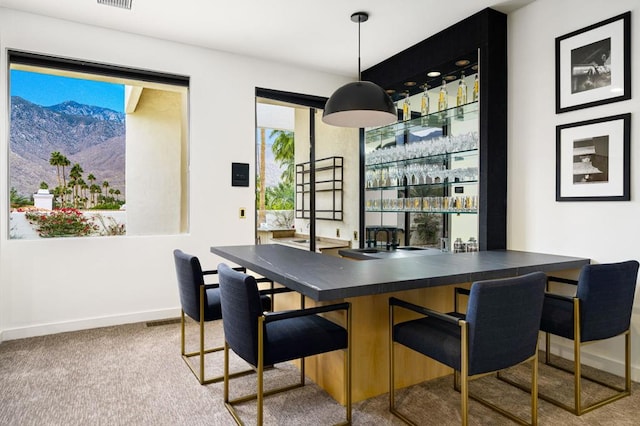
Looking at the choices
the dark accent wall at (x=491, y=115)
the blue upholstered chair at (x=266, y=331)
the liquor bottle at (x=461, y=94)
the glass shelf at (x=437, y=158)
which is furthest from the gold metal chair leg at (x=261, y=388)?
the liquor bottle at (x=461, y=94)

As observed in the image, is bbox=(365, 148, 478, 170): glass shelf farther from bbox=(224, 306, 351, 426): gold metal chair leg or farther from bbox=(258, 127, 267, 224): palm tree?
bbox=(224, 306, 351, 426): gold metal chair leg

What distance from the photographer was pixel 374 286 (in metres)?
1.88

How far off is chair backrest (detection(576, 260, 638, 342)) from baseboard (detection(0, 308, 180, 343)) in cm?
346

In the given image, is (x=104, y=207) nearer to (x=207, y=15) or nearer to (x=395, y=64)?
(x=207, y=15)

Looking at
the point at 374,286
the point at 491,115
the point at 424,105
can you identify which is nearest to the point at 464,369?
the point at 374,286

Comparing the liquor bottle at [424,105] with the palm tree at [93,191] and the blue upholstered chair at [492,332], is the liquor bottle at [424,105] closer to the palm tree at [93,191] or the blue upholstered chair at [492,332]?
the blue upholstered chair at [492,332]

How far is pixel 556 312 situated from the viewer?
94.4 inches

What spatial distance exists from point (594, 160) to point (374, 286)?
6.70ft

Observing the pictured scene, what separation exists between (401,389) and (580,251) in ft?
5.44

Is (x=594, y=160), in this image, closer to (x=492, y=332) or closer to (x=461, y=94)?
(x=461, y=94)

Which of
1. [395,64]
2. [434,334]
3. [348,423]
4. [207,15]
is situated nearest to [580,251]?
[434,334]

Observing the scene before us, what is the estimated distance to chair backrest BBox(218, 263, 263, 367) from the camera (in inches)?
72.2

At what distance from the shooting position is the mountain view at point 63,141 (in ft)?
11.6

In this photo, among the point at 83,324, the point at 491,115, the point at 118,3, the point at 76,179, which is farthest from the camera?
the point at 76,179
